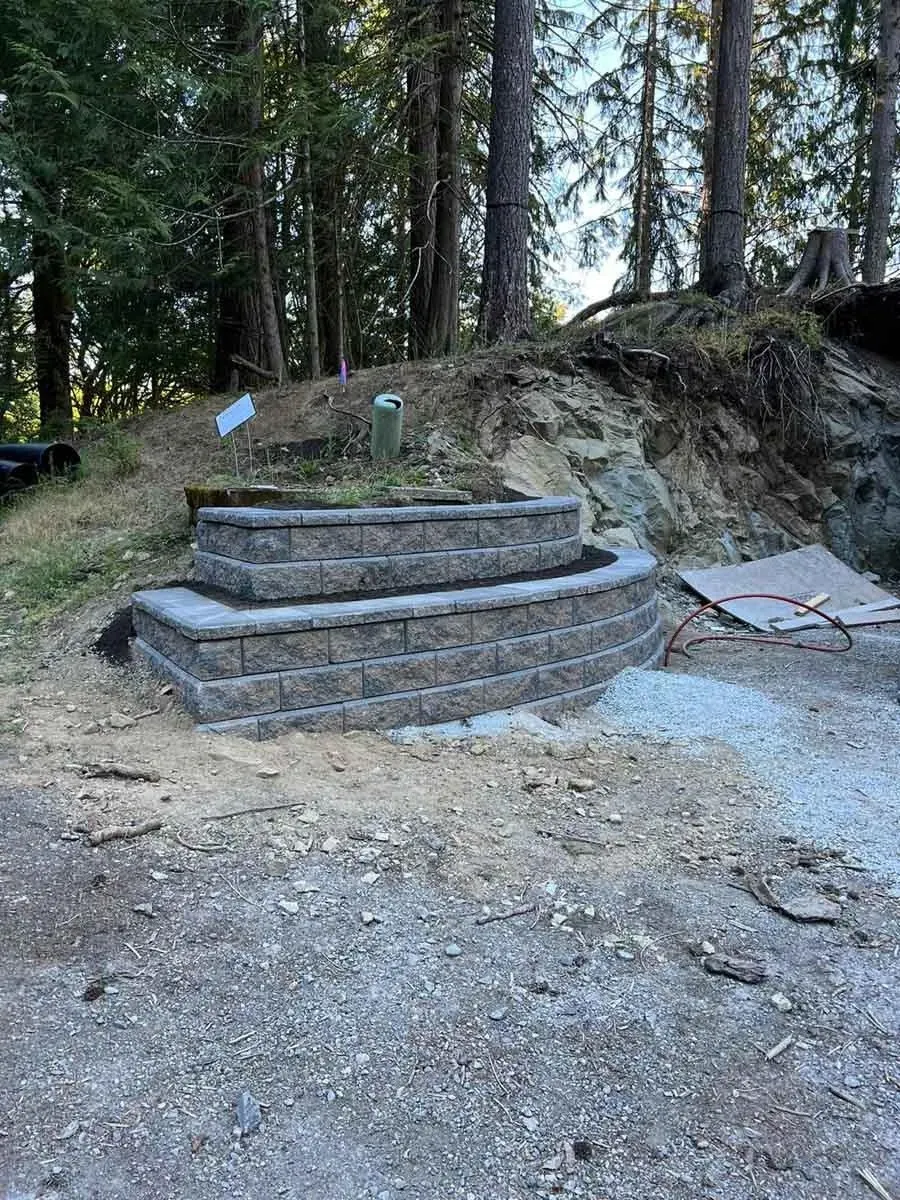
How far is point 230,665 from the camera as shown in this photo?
339 centimetres

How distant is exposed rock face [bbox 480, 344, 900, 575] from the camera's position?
7273mm

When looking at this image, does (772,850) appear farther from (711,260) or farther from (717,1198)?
(711,260)

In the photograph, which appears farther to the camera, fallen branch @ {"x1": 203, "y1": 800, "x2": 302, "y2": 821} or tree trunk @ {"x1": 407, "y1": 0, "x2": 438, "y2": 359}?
tree trunk @ {"x1": 407, "y1": 0, "x2": 438, "y2": 359}

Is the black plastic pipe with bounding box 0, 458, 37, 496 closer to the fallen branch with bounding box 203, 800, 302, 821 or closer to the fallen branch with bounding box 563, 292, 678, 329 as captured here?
the fallen branch with bounding box 203, 800, 302, 821

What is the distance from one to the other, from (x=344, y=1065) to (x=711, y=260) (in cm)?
1027

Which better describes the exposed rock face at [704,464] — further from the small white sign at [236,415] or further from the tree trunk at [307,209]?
the tree trunk at [307,209]

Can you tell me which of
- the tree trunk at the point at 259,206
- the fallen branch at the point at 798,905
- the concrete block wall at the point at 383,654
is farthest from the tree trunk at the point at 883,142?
the fallen branch at the point at 798,905

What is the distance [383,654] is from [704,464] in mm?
5858

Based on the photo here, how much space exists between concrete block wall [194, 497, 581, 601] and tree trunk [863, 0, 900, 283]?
32.6 feet

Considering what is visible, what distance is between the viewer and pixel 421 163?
30.6 ft

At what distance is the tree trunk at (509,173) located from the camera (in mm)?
8188

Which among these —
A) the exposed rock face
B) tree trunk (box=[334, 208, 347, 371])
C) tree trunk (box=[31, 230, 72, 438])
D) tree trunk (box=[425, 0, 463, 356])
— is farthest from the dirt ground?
tree trunk (box=[31, 230, 72, 438])

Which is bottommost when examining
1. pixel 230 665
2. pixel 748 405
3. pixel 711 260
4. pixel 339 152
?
pixel 230 665

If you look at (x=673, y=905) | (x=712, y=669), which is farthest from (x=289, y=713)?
(x=712, y=669)
